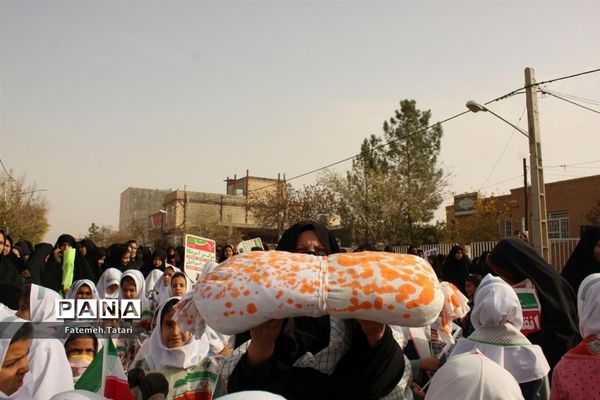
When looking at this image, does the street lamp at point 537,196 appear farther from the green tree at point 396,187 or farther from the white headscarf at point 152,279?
the green tree at point 396,187

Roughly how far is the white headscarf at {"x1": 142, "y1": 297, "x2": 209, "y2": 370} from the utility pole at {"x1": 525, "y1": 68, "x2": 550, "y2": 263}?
441 inches

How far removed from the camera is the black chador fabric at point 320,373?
1792 millimetres

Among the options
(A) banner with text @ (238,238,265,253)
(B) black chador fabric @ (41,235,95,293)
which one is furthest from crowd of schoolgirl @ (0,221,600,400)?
(A) banner with text @ (238,238,265,253)

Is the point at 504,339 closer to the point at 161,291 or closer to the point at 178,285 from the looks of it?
the point at 178,285

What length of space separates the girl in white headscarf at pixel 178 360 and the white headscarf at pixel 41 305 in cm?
83

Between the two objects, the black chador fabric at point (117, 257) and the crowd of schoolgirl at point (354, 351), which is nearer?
the crowd of schoolgirl at point (354, 351)

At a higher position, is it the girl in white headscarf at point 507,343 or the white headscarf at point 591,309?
the white headscarf at point 591,309

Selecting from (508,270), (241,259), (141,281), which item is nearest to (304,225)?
(241,259)

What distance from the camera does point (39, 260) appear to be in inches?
381

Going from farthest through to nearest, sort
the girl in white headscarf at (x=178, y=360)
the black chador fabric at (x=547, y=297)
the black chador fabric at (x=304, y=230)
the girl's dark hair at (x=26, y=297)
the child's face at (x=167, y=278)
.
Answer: the child's face at (x=167, y=278) → the girl's dark hair at (x=26, y=297) → the black chador fabric at (x=547, y=297) → the girl in white headscarf at (x=178, y=360) → the black chador fabric at (x=304, y=230)

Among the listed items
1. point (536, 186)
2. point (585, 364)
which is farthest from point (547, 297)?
point (536, 186)

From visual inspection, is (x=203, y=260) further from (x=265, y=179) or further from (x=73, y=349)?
(x=265, y=179)

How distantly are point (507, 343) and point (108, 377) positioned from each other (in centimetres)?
248

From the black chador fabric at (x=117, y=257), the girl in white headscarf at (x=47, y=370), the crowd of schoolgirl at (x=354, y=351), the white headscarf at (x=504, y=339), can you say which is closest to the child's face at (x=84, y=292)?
the crowd of schoolgirl at (x=354, y=351)
